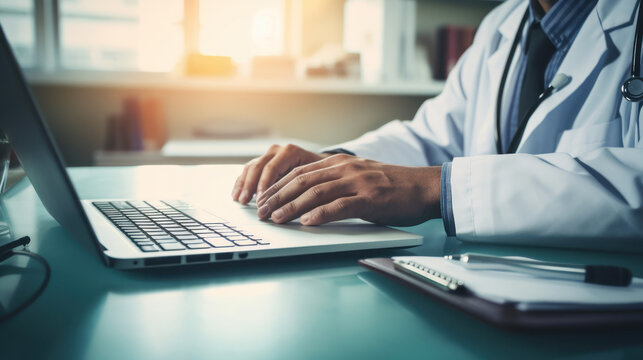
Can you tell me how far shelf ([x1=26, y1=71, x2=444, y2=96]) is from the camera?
238 cm

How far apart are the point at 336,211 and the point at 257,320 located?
0.24m

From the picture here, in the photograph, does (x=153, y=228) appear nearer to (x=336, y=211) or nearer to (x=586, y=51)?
(x=336, y=211)

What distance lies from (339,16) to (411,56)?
0.50m

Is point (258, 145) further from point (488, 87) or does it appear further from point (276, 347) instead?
point (276, 347)

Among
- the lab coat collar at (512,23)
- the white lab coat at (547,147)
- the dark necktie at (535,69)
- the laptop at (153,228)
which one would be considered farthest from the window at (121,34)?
the laptop at (153,228)

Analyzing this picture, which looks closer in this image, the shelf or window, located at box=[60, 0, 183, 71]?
the shelf

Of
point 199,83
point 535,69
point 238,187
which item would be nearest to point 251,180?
point 238,187

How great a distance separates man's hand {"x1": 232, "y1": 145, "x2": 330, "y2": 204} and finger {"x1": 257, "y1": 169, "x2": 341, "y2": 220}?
0.40ft

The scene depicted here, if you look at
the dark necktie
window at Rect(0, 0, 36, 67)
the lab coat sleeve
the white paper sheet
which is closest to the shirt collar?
the dark necktie

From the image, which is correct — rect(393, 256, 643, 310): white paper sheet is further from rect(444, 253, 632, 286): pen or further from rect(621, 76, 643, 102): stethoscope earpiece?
rect(621, 76, 643, 102): stethoscope earpiece

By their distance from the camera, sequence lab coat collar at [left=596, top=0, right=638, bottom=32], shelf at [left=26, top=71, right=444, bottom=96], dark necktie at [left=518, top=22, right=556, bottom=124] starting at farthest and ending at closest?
shelf at [left=26, top=71, right=444, bottom=96] → dark necktie at [left=518, top=22, right=556, bottom=124] → lab coat collar at [left=596, top=0, right=638, bottom=32]

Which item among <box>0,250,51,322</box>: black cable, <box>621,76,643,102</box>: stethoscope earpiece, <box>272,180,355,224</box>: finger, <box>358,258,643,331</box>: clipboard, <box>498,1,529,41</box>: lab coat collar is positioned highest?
<box>498,1,529,41</box>: lab coat collar

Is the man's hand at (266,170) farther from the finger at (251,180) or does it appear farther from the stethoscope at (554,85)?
the stethoscope at (554,85)

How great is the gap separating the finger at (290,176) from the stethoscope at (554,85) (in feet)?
1.34
